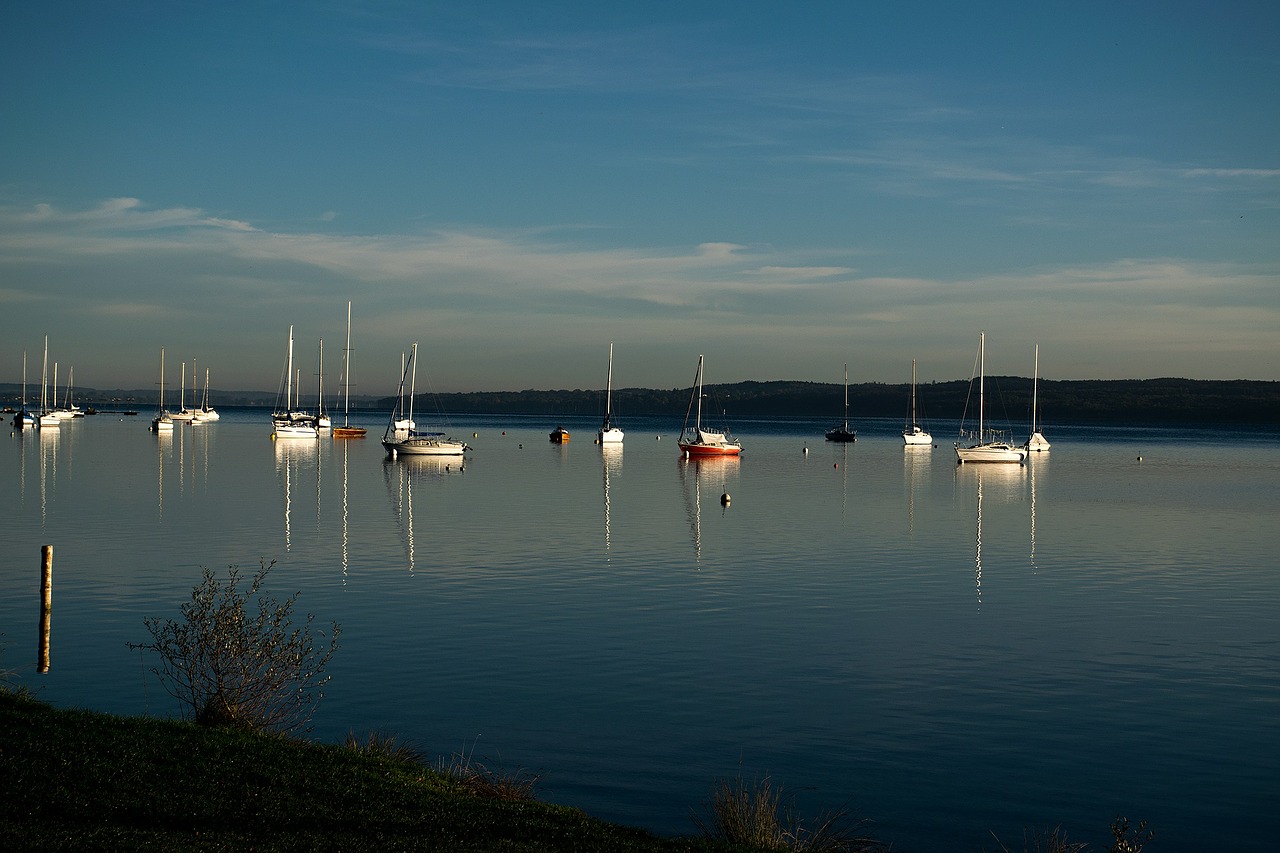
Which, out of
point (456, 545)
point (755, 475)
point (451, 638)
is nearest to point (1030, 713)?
point (451, 638)

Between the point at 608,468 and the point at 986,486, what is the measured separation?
25328mm

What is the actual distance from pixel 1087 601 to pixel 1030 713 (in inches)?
441

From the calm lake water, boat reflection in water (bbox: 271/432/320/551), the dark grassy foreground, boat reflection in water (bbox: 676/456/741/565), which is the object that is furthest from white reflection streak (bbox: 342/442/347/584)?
the dark grassy foreground

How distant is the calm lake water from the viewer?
1473 cm

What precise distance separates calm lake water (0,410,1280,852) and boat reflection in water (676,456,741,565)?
28.3 inches

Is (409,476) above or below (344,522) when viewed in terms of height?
below

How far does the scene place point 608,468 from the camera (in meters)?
82.2

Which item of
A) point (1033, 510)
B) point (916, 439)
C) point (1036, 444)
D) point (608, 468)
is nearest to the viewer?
point (1033, 510)

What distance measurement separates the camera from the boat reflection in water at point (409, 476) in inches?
1617

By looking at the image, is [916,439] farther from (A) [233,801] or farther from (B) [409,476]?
(A) [233,801]

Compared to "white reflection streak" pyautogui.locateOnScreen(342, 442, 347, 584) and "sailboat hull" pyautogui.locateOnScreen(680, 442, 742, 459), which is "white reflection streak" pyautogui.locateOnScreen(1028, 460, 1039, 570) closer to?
"white reflection streak" pyautogui.locateOnScreen(342, 442, 347, 584)

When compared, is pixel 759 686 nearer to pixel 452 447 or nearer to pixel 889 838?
pixel 889 838

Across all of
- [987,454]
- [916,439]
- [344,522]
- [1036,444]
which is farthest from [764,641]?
[916,439]

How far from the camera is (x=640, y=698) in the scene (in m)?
18.2
